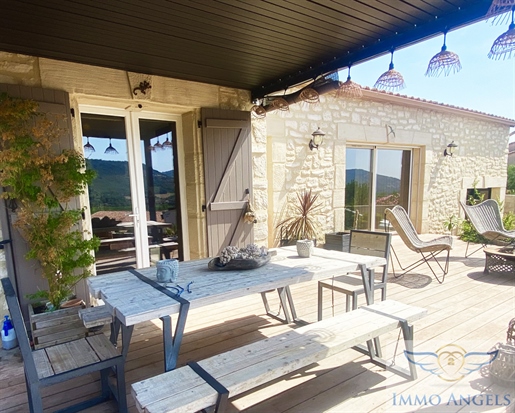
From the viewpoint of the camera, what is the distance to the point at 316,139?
15.8 ft

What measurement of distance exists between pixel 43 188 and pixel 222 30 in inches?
80.7

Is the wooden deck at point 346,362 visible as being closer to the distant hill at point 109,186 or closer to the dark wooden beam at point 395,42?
the distant hill at point 109,186

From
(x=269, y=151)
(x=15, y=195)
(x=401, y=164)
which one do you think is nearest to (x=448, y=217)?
(x=401, y=164)

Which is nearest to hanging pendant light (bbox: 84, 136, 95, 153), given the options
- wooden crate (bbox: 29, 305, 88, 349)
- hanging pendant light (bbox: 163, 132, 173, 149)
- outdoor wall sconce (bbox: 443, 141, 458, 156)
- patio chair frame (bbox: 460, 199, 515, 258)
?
hanging pendant light (bbox: 163, 132, 173, 149)

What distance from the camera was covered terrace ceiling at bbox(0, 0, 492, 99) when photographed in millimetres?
1974

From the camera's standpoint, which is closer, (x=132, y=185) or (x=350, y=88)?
(x=350, y=88)

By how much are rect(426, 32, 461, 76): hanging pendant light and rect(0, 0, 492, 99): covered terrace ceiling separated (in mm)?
377

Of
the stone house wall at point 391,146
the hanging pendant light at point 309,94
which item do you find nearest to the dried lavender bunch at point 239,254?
the hanging pendant light at point 309,94

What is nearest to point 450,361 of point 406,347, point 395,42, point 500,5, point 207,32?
point 406,347

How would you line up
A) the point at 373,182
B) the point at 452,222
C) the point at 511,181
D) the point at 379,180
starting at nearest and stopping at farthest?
the point at 373,182, the point at 379,180, the point at 452,222, the point at 511,181

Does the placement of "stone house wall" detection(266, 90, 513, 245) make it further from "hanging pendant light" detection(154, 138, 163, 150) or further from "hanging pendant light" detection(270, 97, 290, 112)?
"hanging pendant light" detection(154, 138, 163, 150)

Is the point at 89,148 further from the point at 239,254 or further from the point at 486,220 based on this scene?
the point at 486,220

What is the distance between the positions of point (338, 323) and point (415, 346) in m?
0.86

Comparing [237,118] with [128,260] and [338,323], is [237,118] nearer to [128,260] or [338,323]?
[128,260]
